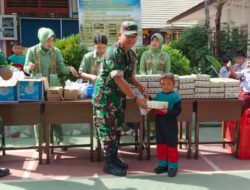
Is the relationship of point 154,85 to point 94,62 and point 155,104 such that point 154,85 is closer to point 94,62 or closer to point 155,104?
point 155,104

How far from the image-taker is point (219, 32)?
29.9ft

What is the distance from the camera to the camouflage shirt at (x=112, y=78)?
421 centimetres

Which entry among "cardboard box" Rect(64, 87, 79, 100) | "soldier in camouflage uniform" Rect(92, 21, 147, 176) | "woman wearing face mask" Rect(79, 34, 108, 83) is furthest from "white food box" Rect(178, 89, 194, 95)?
"cardboard box" Rect(64, 87, 79, 100)

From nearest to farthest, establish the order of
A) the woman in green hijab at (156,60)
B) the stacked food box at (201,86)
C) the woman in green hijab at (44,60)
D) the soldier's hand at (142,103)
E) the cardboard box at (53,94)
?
the soldier's hand at (142,103)
the cardboard box at (53,94)
the stacked food box at (201,86)
the woman in green hijab at (44,60)
the woman in green hijab at (156,60)

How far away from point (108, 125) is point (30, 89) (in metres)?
1.11

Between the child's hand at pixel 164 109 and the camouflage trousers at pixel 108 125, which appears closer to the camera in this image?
the child's hand at pixel 164 109

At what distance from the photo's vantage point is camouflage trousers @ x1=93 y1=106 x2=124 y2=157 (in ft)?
14.5

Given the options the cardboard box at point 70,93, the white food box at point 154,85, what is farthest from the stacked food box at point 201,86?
the cardboard box at point 70,93

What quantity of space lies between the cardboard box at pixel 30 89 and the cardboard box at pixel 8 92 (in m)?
0.06

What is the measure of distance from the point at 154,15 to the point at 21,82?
47.5ft

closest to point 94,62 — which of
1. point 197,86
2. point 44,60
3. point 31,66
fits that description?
point 44,60

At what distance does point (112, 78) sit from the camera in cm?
421

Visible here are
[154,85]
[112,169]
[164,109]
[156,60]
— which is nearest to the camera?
[164,109]

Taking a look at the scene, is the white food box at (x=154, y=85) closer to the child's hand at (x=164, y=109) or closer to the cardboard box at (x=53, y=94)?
the child's hand at (x=164, y=109)
